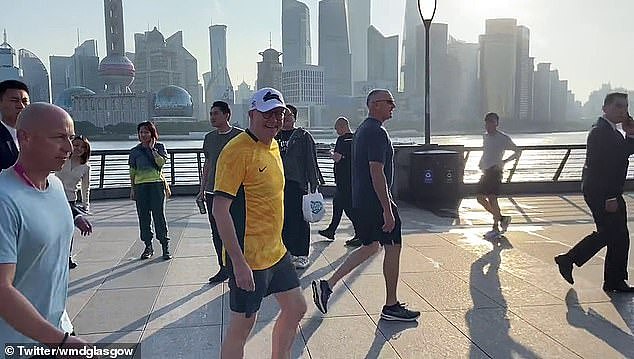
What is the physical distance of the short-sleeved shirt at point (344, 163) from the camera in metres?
6.87

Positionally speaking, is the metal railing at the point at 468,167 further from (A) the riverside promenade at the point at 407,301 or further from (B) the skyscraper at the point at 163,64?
(B) the skyscraper at the point at 163,64

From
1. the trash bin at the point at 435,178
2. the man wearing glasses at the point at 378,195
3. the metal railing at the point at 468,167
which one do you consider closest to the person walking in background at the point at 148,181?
the man wearing glasses at the point at 378,195

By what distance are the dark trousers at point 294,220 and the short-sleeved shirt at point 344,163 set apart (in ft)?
4.44

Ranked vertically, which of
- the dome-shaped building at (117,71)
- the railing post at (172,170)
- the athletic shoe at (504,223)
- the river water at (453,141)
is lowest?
the athletic shoe at (504,223)

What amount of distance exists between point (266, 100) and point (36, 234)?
1.44 meters

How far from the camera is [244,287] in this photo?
8.77 ft

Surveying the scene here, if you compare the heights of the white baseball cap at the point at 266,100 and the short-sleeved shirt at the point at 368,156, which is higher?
the white baseball cap at the point at 266,100

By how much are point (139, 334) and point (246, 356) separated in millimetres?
946

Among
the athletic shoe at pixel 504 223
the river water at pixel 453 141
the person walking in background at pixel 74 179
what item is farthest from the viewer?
the river water at pixel 453 141

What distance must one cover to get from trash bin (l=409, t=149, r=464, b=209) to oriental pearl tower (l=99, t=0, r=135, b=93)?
79.5 metres

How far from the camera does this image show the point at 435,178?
1002 cm

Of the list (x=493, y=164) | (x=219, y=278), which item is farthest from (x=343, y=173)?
(x=219, y=278)

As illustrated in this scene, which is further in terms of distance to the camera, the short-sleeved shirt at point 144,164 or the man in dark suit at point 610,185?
the short-sleeved shirt at point 144,164

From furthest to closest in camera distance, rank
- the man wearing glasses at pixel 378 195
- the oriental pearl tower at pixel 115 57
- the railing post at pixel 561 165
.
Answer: the oriental pearl tower at pixel 115 57
the railing post at pixel 561 165
the man wearing glasses at pixel 378 195
